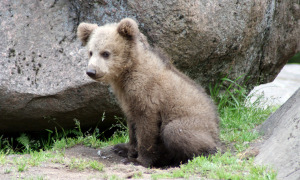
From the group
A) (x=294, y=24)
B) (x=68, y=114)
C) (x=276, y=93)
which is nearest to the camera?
(x=68, y=114)

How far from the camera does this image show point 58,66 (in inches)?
259

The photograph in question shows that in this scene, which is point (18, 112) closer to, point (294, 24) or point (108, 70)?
point (108, 70)

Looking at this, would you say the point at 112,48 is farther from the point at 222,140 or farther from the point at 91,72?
the point at 222,140

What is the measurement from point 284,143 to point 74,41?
3.67m

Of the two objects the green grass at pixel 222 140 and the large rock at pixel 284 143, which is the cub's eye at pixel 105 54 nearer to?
the green grass at pixel 222 140

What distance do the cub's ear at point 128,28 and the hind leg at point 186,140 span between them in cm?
128

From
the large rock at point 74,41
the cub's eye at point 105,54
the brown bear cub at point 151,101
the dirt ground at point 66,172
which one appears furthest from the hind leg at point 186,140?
the large rock at point 74,41

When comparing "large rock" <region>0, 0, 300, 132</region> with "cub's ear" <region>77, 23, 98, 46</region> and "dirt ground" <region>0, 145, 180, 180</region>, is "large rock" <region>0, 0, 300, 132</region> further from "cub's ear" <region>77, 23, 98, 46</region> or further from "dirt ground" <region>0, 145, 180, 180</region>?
"dirt ground" <region>0, 145, 180, 180</region>

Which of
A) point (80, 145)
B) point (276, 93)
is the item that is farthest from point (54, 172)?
point (276, 93)

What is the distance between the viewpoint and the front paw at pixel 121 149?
20.1 feet

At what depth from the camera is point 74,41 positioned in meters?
6.66

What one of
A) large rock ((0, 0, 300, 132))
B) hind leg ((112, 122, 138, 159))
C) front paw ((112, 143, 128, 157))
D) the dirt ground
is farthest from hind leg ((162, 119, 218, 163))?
large rock ((0, 0, 300, 132))

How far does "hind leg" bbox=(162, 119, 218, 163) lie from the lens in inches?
207

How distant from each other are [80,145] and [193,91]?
212 centimetres
